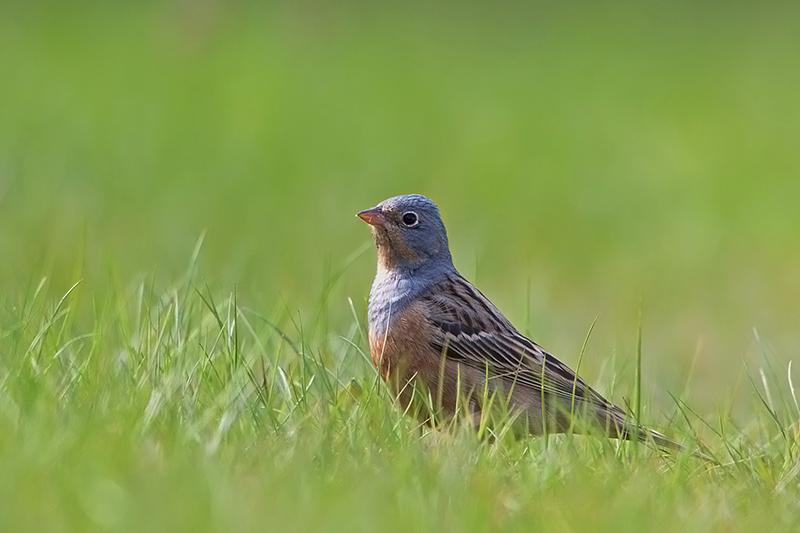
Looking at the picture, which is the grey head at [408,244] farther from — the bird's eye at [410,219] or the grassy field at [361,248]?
the grassy field at [361,248]

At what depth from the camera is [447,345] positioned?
20.3 ft

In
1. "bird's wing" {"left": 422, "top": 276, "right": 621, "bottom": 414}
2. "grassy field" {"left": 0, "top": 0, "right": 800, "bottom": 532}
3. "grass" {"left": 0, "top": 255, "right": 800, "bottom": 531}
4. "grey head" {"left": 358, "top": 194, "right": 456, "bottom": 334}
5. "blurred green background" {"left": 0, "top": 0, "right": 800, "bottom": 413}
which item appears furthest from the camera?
"blurred green background" {"left": 0, "top": 0, "right": 800, "bottom": 413}

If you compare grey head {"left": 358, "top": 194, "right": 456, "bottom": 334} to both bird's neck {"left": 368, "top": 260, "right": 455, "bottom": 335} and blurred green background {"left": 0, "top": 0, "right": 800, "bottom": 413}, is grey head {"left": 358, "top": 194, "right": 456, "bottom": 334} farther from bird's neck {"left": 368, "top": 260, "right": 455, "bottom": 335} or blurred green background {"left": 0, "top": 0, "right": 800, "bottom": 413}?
blurred green background {"left": 0, "top": 0, "right": 800, "bottom": 413}

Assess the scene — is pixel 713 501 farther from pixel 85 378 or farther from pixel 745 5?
pixel 745 5

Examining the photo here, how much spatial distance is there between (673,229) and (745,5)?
640 inches

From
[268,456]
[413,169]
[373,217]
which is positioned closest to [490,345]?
[373,217]

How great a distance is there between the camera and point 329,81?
1838cm

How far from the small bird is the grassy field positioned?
0.69 feet

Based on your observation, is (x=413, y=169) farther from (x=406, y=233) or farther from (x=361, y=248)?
(x=406, y=233)

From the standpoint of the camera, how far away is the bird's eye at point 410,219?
671cm

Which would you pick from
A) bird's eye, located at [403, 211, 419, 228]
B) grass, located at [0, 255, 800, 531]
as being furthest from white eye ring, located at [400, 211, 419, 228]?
grass, located at [0, 255, 800, 531]

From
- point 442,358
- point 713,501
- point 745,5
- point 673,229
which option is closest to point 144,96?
point 673,229

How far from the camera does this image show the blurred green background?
1075 cm

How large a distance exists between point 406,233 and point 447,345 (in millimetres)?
668
